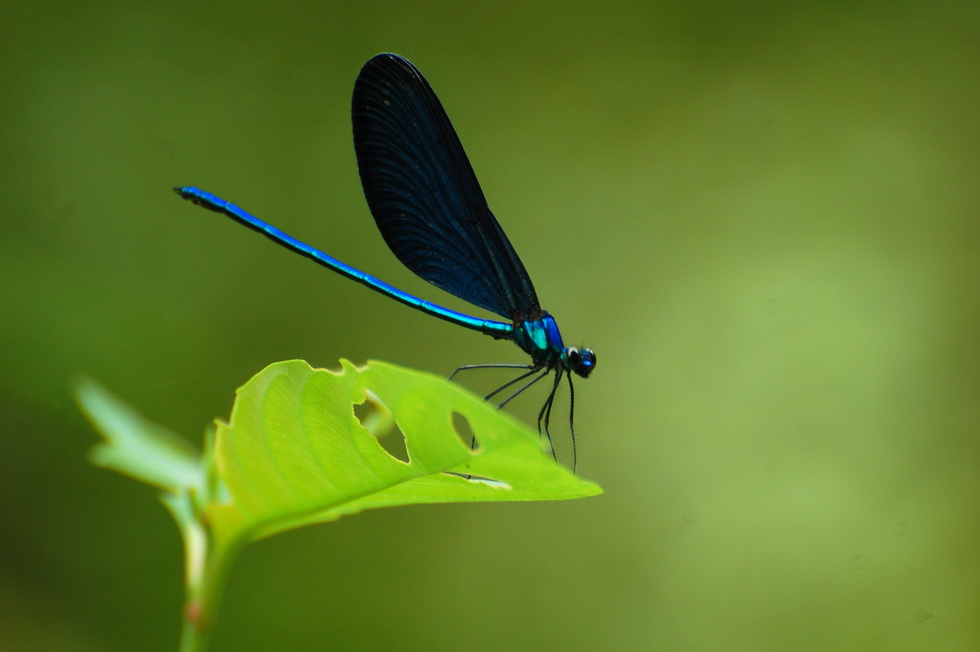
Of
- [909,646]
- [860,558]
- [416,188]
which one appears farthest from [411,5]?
[909,646]

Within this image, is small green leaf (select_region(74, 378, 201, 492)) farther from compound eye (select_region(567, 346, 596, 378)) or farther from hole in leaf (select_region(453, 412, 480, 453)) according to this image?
compound eye (select_region(567, 346, 596, 378))

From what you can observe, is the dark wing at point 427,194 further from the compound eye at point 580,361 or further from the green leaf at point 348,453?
the green leaf at point 348,453

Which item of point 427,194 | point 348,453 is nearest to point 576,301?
point 427,194

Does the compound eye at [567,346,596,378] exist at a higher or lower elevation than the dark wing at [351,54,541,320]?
lower

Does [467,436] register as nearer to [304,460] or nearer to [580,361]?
[580,361]

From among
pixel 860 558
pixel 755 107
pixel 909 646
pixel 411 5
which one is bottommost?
pixel 909 646

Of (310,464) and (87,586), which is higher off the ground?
(310,464)

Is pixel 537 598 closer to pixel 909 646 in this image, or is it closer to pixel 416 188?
pixel 909 646

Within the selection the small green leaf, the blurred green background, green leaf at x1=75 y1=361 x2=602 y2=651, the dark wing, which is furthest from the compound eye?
the blurred green background
